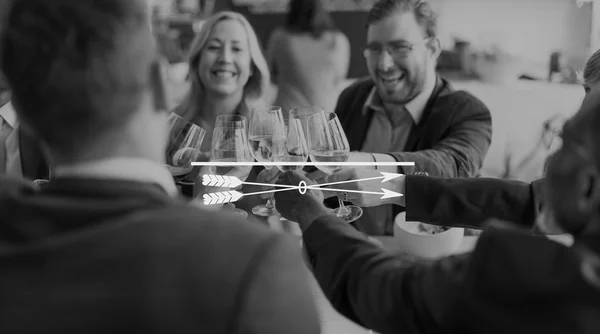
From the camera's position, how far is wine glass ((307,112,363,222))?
1.75 m

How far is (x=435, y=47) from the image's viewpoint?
1.85 metres

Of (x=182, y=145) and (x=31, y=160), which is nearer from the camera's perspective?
(x=182, y=145)

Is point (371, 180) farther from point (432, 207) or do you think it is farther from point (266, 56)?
point (266, 56)

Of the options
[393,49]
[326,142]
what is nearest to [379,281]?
[326,142]

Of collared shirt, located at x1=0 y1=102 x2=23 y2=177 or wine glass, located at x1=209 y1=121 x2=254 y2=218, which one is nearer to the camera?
wine glass, located at x1=209 y1=121 x2=254 y2=218

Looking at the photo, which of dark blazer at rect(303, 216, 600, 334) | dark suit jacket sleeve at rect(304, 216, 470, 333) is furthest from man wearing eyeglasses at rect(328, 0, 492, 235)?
dark blazer at rect(303, 216, 600, 334)

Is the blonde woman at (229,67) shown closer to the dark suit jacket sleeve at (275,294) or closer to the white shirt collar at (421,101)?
the white shirt collar at (421,101)

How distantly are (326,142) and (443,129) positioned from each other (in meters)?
0.38

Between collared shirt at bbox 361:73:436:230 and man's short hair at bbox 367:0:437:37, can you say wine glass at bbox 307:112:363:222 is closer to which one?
collared shirt at bbox 361:73:436:230

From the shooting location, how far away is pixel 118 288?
2.36ft

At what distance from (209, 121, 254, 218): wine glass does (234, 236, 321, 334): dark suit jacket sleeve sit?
1.05 metres

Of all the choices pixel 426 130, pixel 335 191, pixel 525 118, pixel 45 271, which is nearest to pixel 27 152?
pixel 335 191
